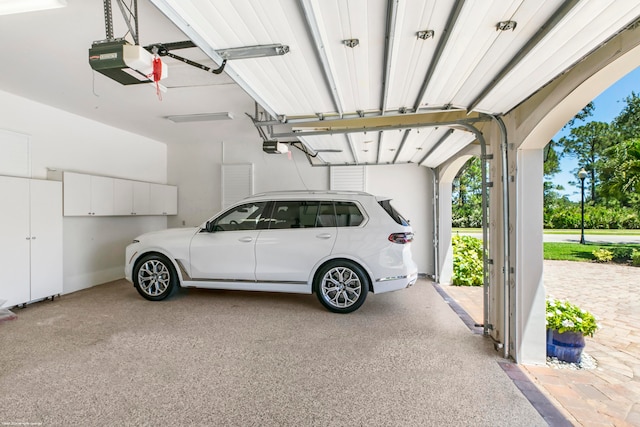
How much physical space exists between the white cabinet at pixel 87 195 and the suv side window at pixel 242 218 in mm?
2556

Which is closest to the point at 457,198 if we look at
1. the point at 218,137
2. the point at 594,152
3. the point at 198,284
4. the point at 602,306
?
the point at 594,152

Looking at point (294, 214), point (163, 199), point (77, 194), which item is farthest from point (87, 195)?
point (294, 214)

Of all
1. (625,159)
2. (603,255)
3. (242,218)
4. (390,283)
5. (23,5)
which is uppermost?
(625,159)

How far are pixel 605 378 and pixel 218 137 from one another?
24.0 ft

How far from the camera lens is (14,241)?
4461mm

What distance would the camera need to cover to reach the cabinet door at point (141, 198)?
6.55 m

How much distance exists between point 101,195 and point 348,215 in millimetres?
4671

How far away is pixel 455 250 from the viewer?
24.5ft

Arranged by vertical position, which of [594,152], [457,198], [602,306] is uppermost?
[594,152]

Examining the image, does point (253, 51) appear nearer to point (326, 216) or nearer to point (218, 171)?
point (326, 216)

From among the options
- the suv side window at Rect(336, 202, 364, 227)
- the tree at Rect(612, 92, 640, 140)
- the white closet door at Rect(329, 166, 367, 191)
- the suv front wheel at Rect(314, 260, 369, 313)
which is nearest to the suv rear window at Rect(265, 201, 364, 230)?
the suv side window at Rect(336, 202, 364, 227)

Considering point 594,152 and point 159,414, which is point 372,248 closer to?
point 159,414

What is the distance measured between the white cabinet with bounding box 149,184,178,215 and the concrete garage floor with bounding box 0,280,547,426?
2.93m

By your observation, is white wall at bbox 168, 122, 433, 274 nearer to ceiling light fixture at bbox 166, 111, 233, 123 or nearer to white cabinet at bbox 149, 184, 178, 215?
white cabinet at bbox 149, 184, 178, 215
